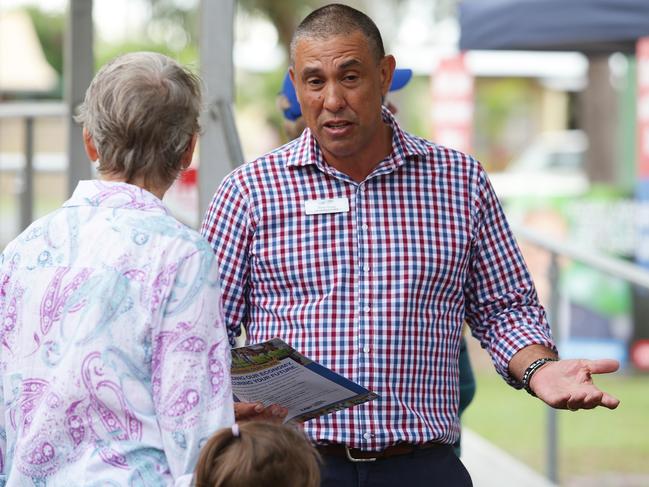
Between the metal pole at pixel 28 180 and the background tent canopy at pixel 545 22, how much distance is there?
136 inches

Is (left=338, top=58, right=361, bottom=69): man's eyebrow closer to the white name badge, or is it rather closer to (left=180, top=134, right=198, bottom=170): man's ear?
the white name badge

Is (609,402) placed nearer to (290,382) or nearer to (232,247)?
(290,382)

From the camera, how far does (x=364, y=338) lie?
300 cm

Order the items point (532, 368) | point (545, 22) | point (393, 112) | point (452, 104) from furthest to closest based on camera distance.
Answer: point (452, 104) < point (545, 22) < point (393, 112) < point (532, 368)

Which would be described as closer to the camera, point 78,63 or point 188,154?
point 188,154

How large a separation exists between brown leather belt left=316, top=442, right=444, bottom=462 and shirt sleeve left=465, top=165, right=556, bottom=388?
33 cm

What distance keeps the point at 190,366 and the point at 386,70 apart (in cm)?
125

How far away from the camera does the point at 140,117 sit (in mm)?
2367

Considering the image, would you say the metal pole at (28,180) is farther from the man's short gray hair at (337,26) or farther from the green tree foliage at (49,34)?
the green tree foliage at (49,34)

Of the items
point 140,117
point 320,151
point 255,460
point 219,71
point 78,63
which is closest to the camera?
point 255,460

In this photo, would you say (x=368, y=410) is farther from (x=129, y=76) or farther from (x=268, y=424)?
(x=129, y=76)

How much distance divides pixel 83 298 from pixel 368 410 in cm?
92

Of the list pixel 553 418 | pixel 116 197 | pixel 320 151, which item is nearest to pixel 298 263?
pixel 320 151

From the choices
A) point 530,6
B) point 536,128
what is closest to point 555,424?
point 530,6
